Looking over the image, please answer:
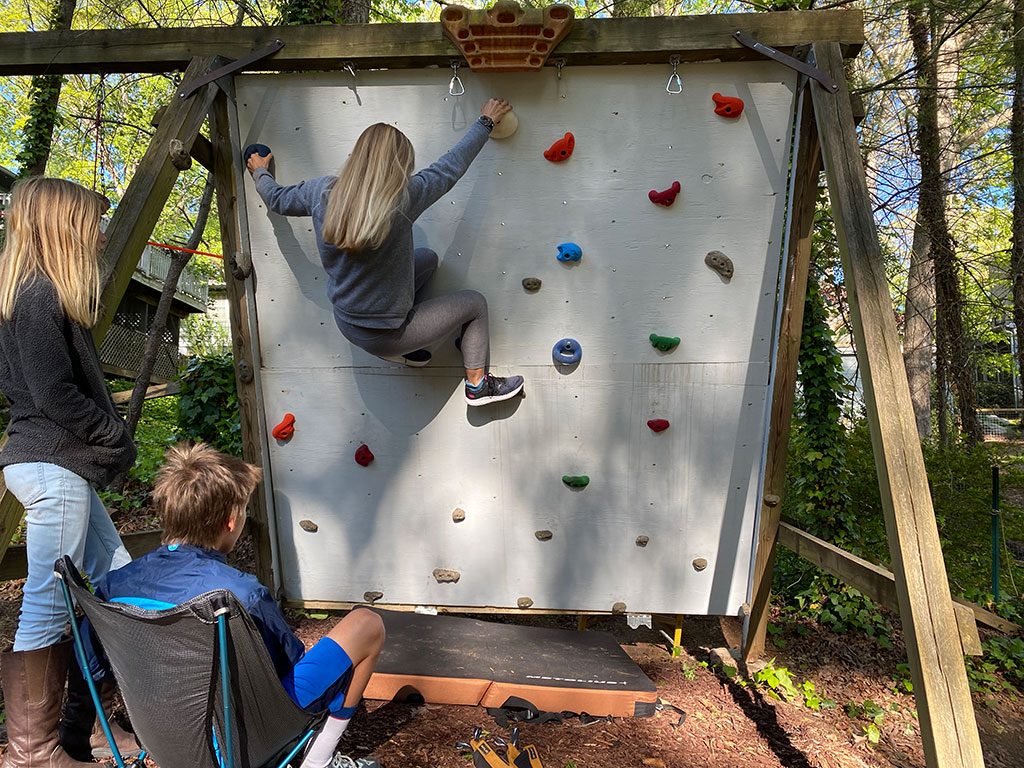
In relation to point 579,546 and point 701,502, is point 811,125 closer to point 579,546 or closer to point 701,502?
point 701,502

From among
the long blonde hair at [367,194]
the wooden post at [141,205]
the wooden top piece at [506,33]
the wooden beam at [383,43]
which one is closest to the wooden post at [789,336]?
the wooden beam at [383,43]

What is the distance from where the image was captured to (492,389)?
9.10ft

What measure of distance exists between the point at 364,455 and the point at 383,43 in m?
1.64

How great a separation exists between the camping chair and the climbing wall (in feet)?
4.69

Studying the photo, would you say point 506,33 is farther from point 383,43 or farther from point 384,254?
point 384,254

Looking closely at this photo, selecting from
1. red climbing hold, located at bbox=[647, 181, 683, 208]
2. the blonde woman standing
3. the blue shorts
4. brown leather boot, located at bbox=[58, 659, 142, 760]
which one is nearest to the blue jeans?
the blonde woman standing

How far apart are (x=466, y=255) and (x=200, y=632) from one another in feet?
5.87

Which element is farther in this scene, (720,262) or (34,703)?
(720,262)

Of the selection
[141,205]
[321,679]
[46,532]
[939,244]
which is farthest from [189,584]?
[939,244]

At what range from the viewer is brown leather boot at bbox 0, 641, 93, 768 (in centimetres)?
191

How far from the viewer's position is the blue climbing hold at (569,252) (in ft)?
9.02

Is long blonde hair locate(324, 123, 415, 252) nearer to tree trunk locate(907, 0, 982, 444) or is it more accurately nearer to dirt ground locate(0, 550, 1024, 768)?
dirt ground locate(0, 550, 1024, 768)

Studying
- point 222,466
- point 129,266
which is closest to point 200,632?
point 222,466

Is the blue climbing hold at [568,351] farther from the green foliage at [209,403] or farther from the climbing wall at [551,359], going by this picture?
the green foliage at [209,403]
